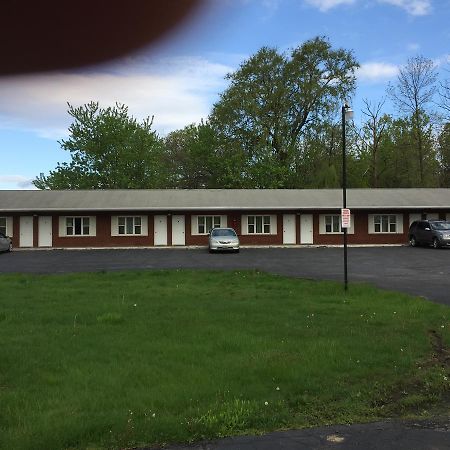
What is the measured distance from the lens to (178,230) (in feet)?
109

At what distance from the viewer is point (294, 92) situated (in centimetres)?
4909

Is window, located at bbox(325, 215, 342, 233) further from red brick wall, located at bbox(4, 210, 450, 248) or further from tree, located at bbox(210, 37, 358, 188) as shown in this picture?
tree, located at bbox(210, 37, 358, 188)

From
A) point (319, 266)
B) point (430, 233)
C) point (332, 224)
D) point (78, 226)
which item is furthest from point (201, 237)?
point (319, 266)

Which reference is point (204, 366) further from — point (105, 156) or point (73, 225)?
point (105, 156)

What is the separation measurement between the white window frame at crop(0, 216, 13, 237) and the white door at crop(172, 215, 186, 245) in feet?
34.2

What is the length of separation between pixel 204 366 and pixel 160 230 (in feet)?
90.6

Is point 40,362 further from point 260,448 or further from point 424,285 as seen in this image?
point 424,285

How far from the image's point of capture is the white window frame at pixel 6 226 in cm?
3236

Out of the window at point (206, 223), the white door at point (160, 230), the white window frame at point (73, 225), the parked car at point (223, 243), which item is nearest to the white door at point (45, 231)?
the white window frame at point (73, 225)

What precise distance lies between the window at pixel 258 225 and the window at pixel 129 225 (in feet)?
24.0

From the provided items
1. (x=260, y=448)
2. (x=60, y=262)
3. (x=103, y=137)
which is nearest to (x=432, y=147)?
(x=103, y=137)

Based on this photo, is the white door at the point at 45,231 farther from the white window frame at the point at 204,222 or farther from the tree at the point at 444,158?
the tree at the point at 444,158

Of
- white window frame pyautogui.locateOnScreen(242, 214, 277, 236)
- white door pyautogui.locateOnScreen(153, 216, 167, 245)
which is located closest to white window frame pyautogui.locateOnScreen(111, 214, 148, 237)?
white door pyautogui.locateOnScreen(153, 216, 167, 245)

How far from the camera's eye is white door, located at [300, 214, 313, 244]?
34.0m
